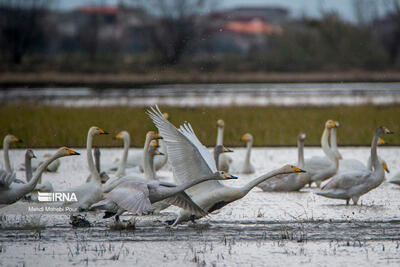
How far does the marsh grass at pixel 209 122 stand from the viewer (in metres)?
16.9

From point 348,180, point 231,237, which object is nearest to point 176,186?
point 231,237

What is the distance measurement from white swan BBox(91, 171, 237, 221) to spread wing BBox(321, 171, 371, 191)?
86.9 inches

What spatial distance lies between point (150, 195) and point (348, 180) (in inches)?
→ 115

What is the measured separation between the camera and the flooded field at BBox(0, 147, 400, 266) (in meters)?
6.71

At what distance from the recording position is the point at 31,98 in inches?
1030

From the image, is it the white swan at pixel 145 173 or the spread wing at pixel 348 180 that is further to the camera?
the spread wing at pixel 348 180

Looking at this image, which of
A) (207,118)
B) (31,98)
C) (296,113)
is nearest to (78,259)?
(207,118)

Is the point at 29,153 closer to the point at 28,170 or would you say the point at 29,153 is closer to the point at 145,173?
the point at 28,170

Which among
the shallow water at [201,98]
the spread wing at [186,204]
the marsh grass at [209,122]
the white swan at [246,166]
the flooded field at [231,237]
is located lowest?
the flooded field at [231,237]

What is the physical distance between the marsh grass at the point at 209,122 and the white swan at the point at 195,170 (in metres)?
7.75

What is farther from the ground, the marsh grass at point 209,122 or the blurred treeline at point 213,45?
the blurred treeline at point 213,45

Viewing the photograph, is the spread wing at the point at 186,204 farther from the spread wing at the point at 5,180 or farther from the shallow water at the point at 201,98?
the shallow water at the point at 201,98

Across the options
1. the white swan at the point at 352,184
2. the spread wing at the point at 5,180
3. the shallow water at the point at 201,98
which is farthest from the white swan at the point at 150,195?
the shallow water at the point at 201,98

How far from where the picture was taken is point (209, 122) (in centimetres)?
1950
